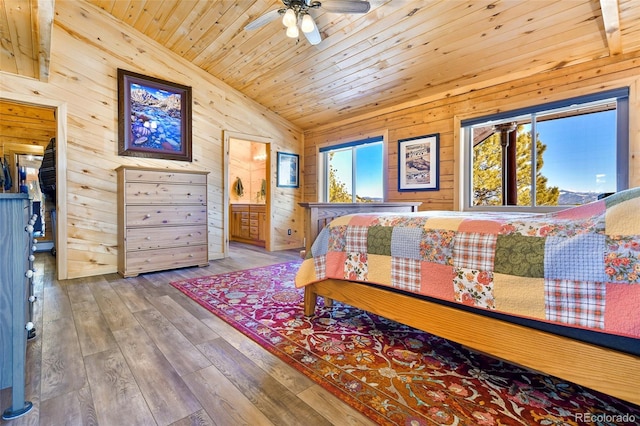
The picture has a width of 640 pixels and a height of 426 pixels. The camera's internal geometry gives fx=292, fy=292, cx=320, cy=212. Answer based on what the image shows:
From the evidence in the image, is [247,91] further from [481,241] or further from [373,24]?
[481,241]

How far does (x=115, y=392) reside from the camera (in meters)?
1.30

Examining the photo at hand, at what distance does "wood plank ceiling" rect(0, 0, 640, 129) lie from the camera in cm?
238

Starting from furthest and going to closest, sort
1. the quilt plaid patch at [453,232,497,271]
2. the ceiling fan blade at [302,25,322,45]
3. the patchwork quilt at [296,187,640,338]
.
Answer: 1. the ceiling fan blade at [302,25,322,45]
2. the quilt plaid patch at [453,232,497,271]
3. the patchwork quilt at [296,187,640,338]

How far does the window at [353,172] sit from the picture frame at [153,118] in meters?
2.29

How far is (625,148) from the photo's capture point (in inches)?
101

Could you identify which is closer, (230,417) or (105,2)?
(230,417)

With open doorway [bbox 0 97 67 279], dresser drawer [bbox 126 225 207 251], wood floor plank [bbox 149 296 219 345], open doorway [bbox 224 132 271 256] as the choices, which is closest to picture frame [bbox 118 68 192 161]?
dresser drawer [bbox 126 225 207 251]

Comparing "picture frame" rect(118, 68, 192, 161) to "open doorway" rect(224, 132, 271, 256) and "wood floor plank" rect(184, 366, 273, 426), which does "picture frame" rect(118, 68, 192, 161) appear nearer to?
"open doorway" rect(224, 132, 271, 256)

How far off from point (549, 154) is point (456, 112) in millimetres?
1068

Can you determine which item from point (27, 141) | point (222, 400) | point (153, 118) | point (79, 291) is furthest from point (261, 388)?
point (27, 141)

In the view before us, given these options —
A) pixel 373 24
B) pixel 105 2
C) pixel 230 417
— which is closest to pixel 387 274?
pixel 230 417

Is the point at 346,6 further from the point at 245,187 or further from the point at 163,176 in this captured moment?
the point at 245,187

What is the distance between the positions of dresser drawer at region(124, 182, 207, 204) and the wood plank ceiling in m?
1.39

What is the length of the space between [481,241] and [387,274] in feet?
1.71
